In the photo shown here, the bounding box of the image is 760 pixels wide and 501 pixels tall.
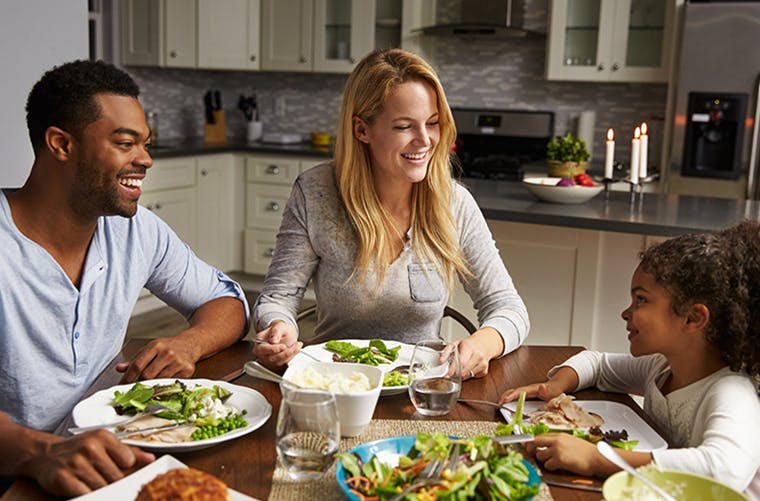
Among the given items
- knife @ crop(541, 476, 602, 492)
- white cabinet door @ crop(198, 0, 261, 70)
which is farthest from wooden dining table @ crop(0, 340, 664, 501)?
white cabinet door @ crop(198, 0, 261, 70)

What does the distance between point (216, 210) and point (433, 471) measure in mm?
4793

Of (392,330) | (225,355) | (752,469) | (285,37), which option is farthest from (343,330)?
(285,37)

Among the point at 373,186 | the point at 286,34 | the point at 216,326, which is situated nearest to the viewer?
the point at 216,326

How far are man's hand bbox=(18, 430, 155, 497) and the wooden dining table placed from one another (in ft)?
0.11

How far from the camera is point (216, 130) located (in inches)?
241

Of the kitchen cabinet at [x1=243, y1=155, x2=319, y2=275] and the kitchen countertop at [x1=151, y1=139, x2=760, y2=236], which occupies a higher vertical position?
the kitchen countertop at [x1=151, y1=139, x2=760, y2=236]

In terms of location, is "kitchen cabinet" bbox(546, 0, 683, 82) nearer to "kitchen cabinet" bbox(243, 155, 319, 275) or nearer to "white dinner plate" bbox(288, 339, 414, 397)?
"kitchen cabinet" bbox(243, 155, 319, 275)

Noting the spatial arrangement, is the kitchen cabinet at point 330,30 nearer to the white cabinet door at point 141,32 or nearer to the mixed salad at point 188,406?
the white cabinet door at point 141,32

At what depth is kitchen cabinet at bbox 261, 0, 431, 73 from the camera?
5672 mm

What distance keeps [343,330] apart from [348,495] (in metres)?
1.06

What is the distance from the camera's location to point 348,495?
1084 millimetres

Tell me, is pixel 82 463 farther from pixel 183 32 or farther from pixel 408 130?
pixel 183 32

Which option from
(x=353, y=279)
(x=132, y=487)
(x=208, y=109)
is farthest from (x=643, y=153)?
(x=208, y=109)

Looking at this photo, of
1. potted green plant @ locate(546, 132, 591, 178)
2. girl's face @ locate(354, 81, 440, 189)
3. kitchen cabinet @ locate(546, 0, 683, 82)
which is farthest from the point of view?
kitchen cabinet @ locate(546, 0, 683, 82)
